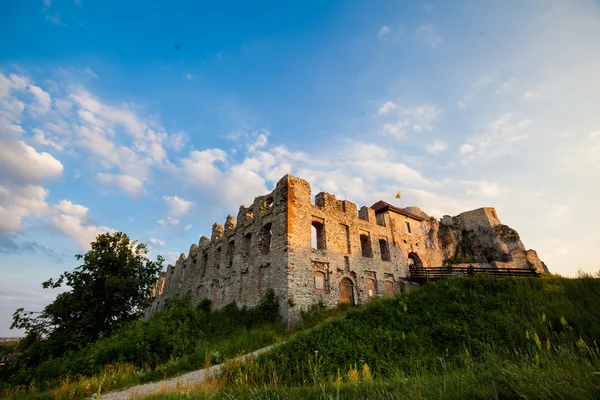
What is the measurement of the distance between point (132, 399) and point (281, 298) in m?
9.57

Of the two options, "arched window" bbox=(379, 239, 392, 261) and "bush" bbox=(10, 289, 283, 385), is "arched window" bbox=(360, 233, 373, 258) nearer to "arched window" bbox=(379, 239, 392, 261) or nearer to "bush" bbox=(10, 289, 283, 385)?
"arched window" bbox=(379, 239, 392, 261)

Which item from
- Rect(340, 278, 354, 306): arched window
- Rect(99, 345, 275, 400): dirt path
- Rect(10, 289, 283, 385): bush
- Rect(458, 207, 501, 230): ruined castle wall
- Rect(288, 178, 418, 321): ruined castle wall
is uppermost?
Rect(458, 207, 501, 230): ruined castle wall

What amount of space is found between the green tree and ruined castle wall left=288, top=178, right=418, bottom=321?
9984mm

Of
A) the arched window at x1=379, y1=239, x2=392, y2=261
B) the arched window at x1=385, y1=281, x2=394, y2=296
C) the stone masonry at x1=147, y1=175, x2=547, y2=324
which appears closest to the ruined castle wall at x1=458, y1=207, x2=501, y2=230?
the stone masonry at x1=147, y1=175, x2=547, y2=324

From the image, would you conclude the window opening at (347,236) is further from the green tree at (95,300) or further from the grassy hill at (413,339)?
the green tree at (95,300)

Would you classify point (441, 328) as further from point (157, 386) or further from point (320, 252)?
point (157, 386)

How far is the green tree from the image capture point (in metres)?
14.3

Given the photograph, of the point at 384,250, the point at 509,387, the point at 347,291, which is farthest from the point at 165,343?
the point at 384,250

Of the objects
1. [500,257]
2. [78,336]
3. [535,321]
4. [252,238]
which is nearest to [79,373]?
[78,336]

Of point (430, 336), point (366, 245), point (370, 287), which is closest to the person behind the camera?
point (430, 336)

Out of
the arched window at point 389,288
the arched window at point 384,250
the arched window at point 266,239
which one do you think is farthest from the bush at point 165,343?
the arched window at point 384,250

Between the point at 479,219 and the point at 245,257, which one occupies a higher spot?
the point at 479,219

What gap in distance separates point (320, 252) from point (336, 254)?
153 centimetres

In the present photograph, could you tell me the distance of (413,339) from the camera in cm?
948
